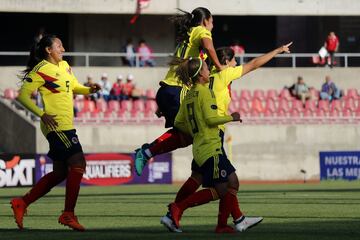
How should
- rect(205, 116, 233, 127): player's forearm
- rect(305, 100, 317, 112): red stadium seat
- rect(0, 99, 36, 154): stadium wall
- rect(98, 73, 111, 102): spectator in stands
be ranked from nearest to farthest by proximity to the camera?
rect(205, 116, 233, 127): player's forearm
rect(0, 99, 36, 154): stadium wall
rect(98, 73, 111, 102): spectator in stands
rect(305, 100, 317, 112): red stadium seat

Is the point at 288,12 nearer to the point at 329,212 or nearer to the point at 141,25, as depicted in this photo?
the point at 141,25

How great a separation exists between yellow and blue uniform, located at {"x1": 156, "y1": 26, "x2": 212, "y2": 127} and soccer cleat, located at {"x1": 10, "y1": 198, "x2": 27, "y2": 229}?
1.89 meters

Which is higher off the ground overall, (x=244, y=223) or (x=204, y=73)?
(x=204, y=73)

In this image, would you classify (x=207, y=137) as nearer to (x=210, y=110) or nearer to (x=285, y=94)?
(x=210, y=110)

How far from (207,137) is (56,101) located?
1.92m

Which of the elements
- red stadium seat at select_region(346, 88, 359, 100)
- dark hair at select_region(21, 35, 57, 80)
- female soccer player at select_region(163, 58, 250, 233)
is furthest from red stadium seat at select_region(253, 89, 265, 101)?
female soccer player at select_region(163, 58, 250, 233)

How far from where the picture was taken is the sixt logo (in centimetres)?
2845

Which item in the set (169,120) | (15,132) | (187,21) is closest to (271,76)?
(15,132)

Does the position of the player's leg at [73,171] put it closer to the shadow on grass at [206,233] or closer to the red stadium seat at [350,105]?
the shadow on grass at [206,233]

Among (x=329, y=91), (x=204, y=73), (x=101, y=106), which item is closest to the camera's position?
(x=204, y=73)

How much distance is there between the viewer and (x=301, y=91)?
3656 centimetres

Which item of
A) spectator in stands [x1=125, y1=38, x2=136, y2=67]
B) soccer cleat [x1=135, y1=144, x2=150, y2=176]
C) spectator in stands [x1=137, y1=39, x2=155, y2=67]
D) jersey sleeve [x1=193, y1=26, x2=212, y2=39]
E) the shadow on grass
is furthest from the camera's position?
spectator in stands [x1=137, y1=39, x2=155, y2=67]

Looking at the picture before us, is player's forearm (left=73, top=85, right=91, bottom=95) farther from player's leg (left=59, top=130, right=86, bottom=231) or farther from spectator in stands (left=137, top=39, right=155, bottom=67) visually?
spectator in stands (left=137, top=39, right=155, bottom=67)

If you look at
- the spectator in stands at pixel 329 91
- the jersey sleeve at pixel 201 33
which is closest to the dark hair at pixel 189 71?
the jersey sleeve at pixel 201 33
